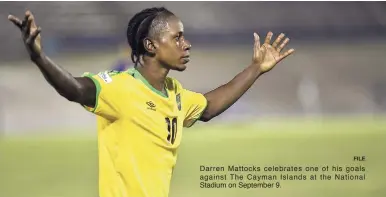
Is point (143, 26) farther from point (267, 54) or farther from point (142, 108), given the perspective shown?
point (267, 54)

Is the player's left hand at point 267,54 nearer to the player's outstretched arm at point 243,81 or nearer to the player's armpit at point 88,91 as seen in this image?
the player's outstretched arm at point 243,81

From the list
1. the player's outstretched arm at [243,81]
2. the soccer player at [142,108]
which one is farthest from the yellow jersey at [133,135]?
the player's outstretched arm at [243,81]

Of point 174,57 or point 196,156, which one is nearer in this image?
point 174,57

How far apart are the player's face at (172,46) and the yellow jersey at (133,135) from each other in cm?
8

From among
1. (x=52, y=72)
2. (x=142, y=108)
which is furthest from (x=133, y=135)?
(x=52, y=72)

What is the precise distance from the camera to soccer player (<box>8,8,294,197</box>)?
128cm

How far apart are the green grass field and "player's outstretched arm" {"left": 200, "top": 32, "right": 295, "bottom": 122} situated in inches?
9.4

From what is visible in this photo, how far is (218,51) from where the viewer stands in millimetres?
1785

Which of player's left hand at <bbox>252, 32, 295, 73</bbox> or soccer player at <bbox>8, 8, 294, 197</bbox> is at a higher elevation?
player's left hand at <bbox>252, 32, 295, 73</bbox>

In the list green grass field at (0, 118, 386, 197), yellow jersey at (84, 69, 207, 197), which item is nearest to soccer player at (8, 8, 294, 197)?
yellow jersey at (84, 69, 207, 197)

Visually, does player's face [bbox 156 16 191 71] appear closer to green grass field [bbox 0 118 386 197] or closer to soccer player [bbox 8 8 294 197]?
soccer player [bbox 8 8 294 197]

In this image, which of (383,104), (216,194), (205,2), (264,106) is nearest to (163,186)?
(216,194)

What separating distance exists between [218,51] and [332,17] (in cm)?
37

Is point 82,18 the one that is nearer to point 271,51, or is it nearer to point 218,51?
point 218,51
